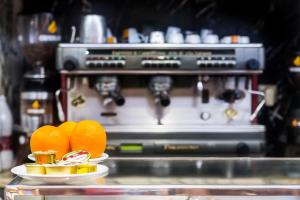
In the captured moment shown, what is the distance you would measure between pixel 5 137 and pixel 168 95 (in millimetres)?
900

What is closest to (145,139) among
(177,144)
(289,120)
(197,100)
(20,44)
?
(177,144)

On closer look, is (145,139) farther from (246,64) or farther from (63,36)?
(63,36)

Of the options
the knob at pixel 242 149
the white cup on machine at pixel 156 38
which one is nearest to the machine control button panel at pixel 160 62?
the white cup on machine at pixel 156 38

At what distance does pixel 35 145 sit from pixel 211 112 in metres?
1.55

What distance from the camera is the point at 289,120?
273 centimetres

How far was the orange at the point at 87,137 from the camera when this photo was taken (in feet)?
4.30

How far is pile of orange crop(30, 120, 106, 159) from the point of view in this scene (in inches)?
49.8

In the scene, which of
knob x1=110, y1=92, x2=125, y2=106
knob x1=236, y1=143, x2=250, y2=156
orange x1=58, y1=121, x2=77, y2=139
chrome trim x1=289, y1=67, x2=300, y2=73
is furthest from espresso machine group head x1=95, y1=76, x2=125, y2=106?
orange x1=58, y1=121, x2=77, y2=139

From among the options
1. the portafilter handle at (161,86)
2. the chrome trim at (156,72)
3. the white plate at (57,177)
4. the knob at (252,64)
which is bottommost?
the white plate at (57,177)

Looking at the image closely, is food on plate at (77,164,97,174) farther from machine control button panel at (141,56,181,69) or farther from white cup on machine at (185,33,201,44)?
white cup on machine at (185,33,201,44)

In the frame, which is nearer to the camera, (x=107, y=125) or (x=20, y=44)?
(x=107, y=125)

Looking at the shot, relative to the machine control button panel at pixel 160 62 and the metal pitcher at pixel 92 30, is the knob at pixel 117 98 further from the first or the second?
the metal pitcher at pixel 92 30

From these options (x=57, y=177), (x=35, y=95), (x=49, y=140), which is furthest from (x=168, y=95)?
(x=57, y=177)

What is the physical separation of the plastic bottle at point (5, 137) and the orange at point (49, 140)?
4.26 feet
